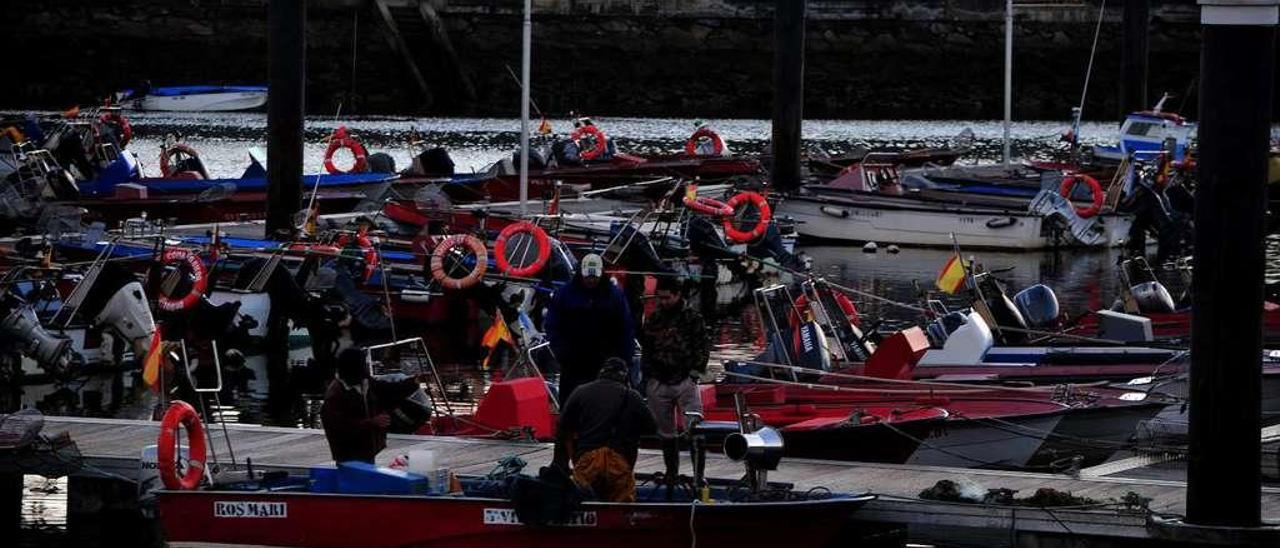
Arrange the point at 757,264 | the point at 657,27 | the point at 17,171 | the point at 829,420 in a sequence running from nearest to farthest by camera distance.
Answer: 1. the point at 829,420
2. the point at 757,264
3. the point at 17,171
4. the point at 657,27

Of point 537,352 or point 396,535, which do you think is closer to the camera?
point 396,535

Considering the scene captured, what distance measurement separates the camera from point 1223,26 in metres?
13.7

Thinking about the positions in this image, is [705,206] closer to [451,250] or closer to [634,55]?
[451,250]

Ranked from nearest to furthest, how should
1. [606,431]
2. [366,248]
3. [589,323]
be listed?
[606,431] < [589,323] < [366,248]

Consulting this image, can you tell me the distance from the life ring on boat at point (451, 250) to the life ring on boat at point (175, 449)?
519 inches

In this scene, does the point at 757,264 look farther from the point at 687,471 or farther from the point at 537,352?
the point at 687,471

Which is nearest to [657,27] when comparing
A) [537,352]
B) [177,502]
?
[537,352]

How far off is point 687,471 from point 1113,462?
3.46 meters

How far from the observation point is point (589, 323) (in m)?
17.2

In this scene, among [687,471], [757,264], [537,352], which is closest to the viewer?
[687,471]

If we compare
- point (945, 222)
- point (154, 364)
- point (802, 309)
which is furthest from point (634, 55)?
point (154, 364)

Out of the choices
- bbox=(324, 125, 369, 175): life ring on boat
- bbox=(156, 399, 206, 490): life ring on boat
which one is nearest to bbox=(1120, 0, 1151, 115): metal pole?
bbox=(324, 125, 369, 175): life ring on boat

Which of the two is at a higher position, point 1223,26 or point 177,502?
point 1223,26

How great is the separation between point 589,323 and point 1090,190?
27.2 meters
